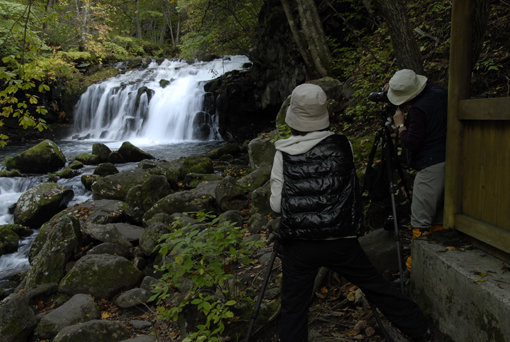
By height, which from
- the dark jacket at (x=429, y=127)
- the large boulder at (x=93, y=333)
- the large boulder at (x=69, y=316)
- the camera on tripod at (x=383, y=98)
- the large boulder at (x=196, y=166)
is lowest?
the large boulder at (x=69, y=316)

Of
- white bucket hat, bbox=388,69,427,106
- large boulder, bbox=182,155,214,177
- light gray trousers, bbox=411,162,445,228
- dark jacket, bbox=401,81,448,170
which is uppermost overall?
white bucket hat, bbox=388,69,427,106

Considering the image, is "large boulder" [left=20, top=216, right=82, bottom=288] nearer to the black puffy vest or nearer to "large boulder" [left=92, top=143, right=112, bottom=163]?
the black puffy vest

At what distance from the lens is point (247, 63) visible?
21109mm

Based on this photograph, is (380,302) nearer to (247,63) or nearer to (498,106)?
(498,106)

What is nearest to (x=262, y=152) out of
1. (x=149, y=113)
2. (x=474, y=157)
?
(x=474, y=157)

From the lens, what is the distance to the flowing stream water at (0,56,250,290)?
1781 cm

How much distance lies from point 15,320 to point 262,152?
6672 millimetres

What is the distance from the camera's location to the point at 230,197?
→ 7.65 meters

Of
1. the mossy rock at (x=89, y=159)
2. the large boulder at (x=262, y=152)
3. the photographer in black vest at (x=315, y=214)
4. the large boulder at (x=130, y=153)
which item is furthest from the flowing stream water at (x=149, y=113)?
the photographer in black vest at (x=315, y=214)

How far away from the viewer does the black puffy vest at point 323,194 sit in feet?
7.39

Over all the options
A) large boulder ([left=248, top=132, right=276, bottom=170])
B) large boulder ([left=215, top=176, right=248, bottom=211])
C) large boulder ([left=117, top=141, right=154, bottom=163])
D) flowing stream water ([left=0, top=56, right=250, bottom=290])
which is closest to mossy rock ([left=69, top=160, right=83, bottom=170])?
large boulder ([left=117, top=141, right=154, bottom=163])

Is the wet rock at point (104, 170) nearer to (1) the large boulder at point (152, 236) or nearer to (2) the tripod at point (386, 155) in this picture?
(1) the large boulder at point (152, 236)

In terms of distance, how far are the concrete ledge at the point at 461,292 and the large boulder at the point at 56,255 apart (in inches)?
224

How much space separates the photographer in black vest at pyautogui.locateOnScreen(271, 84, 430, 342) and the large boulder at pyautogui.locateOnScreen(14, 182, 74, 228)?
29.3ft
